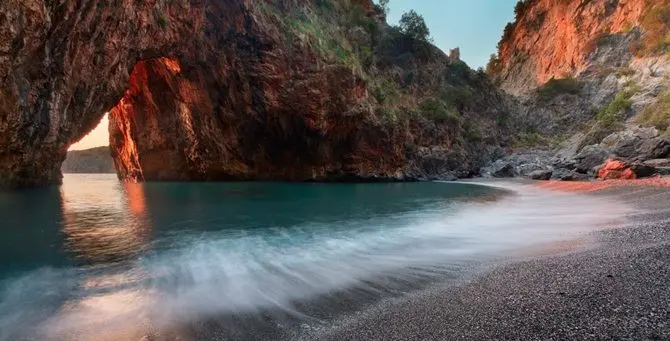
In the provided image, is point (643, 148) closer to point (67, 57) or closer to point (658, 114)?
point (658, 114)

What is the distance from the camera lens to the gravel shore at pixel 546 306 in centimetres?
279

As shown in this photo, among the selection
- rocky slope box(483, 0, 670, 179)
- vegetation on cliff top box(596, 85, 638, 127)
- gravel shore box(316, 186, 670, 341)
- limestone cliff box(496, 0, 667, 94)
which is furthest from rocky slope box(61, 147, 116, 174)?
gravel shore box(316, 186, 670, 341)

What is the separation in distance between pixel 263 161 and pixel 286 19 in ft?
45.2

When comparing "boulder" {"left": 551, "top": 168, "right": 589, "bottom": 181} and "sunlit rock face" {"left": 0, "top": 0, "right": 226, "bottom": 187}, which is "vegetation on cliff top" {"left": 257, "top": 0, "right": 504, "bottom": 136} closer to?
"sunlit rock face" {"left": 0, "top": 0, "right": 226, "bottom": 187}

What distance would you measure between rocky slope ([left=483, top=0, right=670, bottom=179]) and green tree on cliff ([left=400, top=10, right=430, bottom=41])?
20.5 meters

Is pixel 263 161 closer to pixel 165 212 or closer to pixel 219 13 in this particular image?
pixel 219 13

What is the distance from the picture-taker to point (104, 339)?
3436 mm

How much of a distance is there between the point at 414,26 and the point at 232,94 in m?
30.8

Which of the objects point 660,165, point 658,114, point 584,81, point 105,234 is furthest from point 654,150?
point 584,81

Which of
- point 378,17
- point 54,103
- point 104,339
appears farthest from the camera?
point 378,17

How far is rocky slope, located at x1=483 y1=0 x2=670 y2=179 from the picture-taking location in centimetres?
3441

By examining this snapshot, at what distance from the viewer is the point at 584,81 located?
184 feet

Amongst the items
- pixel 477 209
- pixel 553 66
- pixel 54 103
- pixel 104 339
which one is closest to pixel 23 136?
pixel 54 103

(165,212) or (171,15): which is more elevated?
(171,15)
